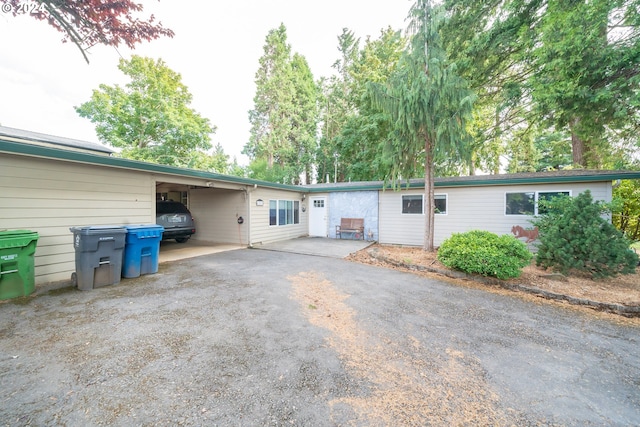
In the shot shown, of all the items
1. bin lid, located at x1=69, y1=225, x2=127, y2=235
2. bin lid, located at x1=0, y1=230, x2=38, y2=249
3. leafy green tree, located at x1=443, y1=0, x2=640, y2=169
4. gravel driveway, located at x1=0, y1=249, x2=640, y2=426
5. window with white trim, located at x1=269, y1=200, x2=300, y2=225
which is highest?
leafy green tree, located at x1=443, y1=0, x2=640, y2=169

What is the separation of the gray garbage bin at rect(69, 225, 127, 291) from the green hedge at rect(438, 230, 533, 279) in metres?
6.36

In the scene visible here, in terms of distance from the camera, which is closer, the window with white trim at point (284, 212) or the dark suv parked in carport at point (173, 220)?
the dark suv parked in carport at point (173, 220)

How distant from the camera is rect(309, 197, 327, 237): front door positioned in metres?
11.0

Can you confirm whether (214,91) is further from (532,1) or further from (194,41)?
(532,1)

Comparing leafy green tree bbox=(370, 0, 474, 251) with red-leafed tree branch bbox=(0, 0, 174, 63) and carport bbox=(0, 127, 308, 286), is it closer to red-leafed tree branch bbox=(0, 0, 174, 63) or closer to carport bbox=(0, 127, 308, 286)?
carport bbox=(0, 127, 308, 286)

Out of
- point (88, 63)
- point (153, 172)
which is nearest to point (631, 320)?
point (153, 172)

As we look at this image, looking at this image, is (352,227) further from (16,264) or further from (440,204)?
(16,264)

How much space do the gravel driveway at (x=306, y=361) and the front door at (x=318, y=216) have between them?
7053 millimetres

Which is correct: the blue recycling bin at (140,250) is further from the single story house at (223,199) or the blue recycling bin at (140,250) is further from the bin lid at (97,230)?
the single story house at (223,199)

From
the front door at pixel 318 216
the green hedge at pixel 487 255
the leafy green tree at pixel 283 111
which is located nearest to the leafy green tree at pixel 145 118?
the leafy green tree at pixel 283 111

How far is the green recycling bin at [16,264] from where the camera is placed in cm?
341

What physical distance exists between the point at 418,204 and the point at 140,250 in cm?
833

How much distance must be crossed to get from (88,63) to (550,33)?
1076cm

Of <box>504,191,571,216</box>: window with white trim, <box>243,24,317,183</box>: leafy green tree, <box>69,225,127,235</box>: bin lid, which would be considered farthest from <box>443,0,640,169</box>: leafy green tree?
<box>243,24,317,183</box>: leafy green tree
